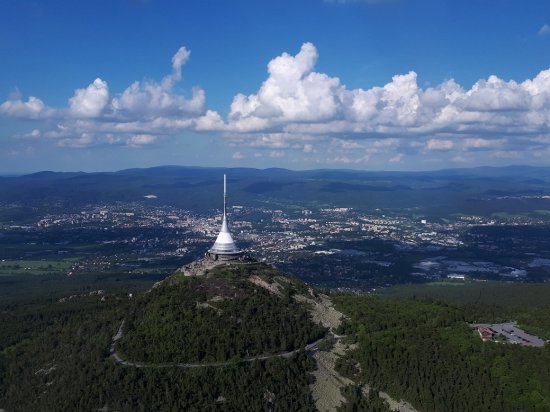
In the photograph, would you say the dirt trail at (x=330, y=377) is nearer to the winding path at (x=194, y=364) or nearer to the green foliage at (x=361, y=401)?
the green foliage at (x=361, y=401)

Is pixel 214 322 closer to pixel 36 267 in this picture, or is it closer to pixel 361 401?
pixel 361 401

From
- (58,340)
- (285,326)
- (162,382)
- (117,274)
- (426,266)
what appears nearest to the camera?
(162,382)

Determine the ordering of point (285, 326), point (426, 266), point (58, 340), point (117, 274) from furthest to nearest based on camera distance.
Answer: point (426, 266), point (117, 274), point (58, 340), point (285, 326)

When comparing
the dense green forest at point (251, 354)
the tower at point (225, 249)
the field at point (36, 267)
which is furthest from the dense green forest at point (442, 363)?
the field at point (36, 267)

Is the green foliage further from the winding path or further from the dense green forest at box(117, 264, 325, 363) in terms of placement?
the dense green forest at box(117, 264, 325, 363)

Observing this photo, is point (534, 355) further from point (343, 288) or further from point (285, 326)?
point (343, 288)

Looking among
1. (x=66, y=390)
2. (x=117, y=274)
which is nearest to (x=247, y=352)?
(x=66, y=390)

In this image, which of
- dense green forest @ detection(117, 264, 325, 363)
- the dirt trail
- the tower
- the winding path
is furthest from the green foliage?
the tower
